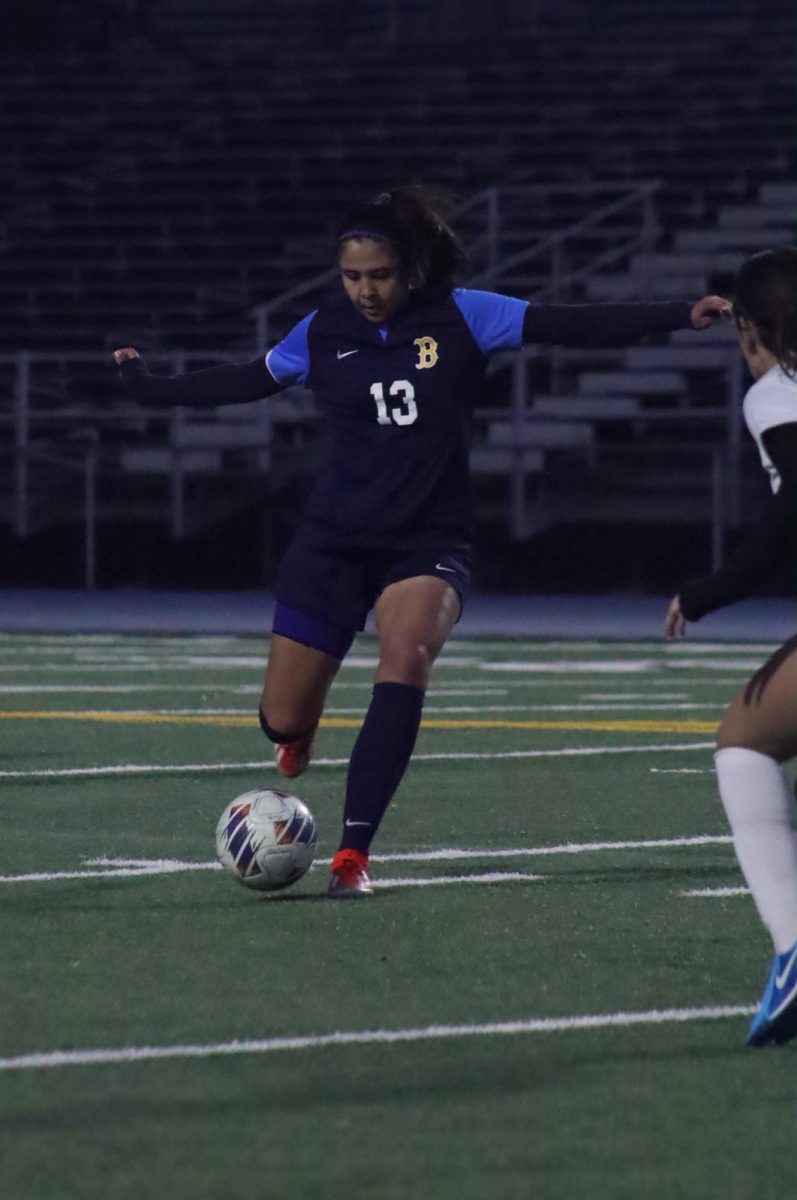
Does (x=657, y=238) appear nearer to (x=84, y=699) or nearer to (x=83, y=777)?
(x=84, y=699)

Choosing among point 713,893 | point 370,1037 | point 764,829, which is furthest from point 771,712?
point 713,893

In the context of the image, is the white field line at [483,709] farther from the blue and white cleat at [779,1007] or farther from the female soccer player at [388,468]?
the blue and white cleat at [779,1007]

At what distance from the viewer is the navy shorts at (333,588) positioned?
6.95m

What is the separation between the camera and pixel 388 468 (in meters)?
6.91

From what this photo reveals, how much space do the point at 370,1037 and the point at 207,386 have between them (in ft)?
9.99

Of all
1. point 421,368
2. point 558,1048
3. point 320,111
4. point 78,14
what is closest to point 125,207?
point 320,111

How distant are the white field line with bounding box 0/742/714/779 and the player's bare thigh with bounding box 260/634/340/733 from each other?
232 cm

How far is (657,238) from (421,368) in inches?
725

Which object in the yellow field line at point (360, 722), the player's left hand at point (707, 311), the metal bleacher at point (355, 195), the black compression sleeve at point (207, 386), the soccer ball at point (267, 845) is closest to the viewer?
the player's left hand at point (707, 311)

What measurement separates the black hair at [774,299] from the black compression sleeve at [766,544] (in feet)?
0.68

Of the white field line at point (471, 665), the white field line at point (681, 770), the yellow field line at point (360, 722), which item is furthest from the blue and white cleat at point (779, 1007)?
the white field line at point (471, 665)

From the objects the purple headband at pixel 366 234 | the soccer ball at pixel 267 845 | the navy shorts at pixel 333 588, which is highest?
the purple headband at pixel 366 234

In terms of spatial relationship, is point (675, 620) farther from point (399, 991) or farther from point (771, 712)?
point (399, 991)

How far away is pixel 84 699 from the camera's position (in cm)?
1273
